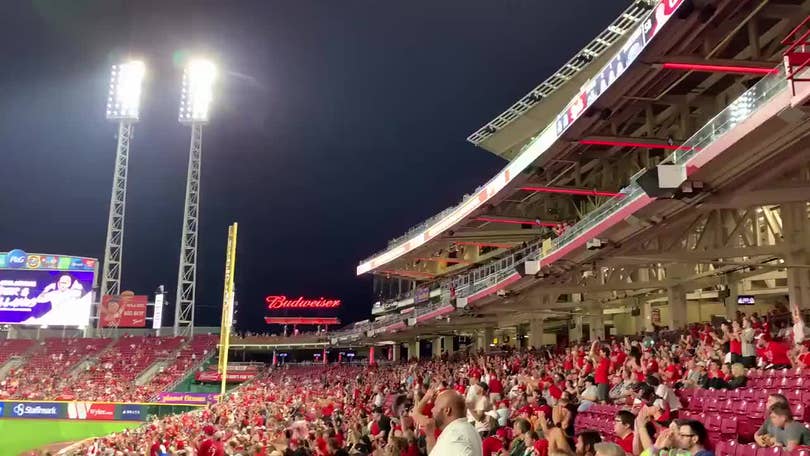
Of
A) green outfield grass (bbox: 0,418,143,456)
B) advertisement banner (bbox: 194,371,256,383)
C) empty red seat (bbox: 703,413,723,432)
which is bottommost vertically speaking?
green outfield grass (bbox: 0,418,143,456)

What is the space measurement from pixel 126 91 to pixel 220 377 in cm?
2567

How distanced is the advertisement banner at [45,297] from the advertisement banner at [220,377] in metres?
8.98

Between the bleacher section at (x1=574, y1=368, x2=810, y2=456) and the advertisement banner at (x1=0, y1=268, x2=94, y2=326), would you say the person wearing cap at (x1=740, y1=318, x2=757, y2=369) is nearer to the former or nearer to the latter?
the bleacher section at (x1=574, y1=368, x2=810, y2=456)

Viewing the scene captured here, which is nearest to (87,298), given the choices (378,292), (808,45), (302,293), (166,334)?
(166,334)

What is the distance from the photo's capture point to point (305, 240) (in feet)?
305

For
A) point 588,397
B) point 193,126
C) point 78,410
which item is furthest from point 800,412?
point 193,126

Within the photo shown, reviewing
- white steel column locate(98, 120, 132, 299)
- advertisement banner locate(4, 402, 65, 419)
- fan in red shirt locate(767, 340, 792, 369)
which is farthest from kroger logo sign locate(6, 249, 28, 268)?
fan in red shirt locate(767, 340, 792, 369)

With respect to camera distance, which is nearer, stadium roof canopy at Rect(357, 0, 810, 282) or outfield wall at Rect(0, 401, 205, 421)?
stadium roof canopy at Rect(357, 0, 810, 282)

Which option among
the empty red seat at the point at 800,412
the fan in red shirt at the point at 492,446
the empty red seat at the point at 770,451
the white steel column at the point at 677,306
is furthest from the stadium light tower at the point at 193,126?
the empty red seat at the point at 770,451

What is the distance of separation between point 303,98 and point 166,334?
97.3 ft

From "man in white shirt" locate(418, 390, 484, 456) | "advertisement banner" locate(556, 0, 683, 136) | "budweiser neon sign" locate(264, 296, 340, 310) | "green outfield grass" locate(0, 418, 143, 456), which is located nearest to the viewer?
"man in white shirt" locate(418, 390, 484, 456)

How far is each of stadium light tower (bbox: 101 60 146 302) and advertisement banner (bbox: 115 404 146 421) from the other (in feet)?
59.6

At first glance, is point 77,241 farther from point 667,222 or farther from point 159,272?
point 667,222

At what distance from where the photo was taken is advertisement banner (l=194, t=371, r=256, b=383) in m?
43.4
